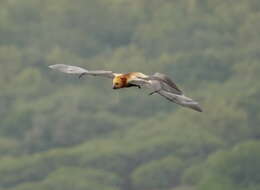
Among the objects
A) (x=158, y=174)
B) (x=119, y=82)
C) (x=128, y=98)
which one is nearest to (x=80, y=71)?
(x=119, y=82)

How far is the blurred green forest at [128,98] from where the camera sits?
106 feet

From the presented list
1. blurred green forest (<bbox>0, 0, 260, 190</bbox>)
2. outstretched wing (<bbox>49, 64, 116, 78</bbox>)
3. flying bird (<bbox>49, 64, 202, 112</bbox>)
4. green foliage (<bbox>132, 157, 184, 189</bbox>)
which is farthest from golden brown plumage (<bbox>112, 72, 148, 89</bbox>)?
green foliage (<bbox>132, 157, 184, 189</bbox>)

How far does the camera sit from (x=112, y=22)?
50.8 metres

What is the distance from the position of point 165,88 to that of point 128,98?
34.0 m

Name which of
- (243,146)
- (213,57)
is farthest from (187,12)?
(243,146)

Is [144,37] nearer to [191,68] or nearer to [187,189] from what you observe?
[191,68]

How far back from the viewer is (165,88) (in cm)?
787

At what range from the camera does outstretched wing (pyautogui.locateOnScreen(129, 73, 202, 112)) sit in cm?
770

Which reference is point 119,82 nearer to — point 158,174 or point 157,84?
point 157,84

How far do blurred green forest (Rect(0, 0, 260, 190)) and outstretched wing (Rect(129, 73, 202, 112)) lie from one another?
23.0 meters

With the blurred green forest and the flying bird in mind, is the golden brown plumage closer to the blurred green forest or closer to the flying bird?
the flying bird

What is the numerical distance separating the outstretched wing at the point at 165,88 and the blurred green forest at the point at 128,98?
2297cm

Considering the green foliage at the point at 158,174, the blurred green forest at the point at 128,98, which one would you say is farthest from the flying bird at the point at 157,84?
the green foliage at the point at 158,174

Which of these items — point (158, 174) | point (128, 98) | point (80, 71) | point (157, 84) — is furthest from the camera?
point (128, 98)
